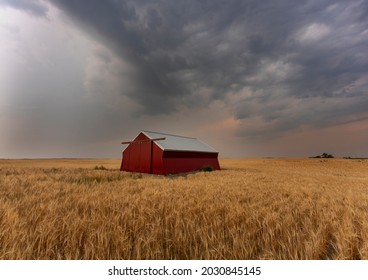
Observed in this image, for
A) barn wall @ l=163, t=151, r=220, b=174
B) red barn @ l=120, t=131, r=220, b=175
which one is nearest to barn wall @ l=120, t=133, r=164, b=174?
red barn @ l=120, t=131, r=220, b=175

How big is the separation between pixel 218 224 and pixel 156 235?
54.5 inches

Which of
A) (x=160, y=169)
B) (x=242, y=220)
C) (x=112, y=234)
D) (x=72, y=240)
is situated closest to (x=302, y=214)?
(x=242, y=220)

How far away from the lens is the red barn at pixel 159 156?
27.1m

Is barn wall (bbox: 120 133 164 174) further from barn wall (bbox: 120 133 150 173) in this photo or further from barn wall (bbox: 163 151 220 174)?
barn wall (bbox: 163 151 220 174)

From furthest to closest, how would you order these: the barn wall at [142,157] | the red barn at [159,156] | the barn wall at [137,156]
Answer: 1. the barn wall at [137,156]
2. the barn wall at [142,157]
3. the red barn at [159,156]

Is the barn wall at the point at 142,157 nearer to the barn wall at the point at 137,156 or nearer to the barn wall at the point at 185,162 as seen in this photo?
the barn wall at the point at 137,156

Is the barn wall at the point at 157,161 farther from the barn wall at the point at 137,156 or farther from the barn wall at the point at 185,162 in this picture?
the barn wall at the point at 137,156

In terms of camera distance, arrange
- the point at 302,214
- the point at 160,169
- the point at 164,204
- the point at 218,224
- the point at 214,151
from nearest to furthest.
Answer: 1. the point at 218,224
2. the point at 302,214
3. the point at 164,204
4. the point at 160,169
5. the point at 214,151

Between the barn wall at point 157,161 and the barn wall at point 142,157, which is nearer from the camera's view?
the barn wall at point 157,161

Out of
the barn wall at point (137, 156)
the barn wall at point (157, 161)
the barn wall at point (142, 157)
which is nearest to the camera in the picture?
the barn wall at point (157, 161)

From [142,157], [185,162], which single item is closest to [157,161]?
[142,157]

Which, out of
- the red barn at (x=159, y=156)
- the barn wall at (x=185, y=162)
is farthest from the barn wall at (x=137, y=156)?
the barn wall at (x=185, y=162)
